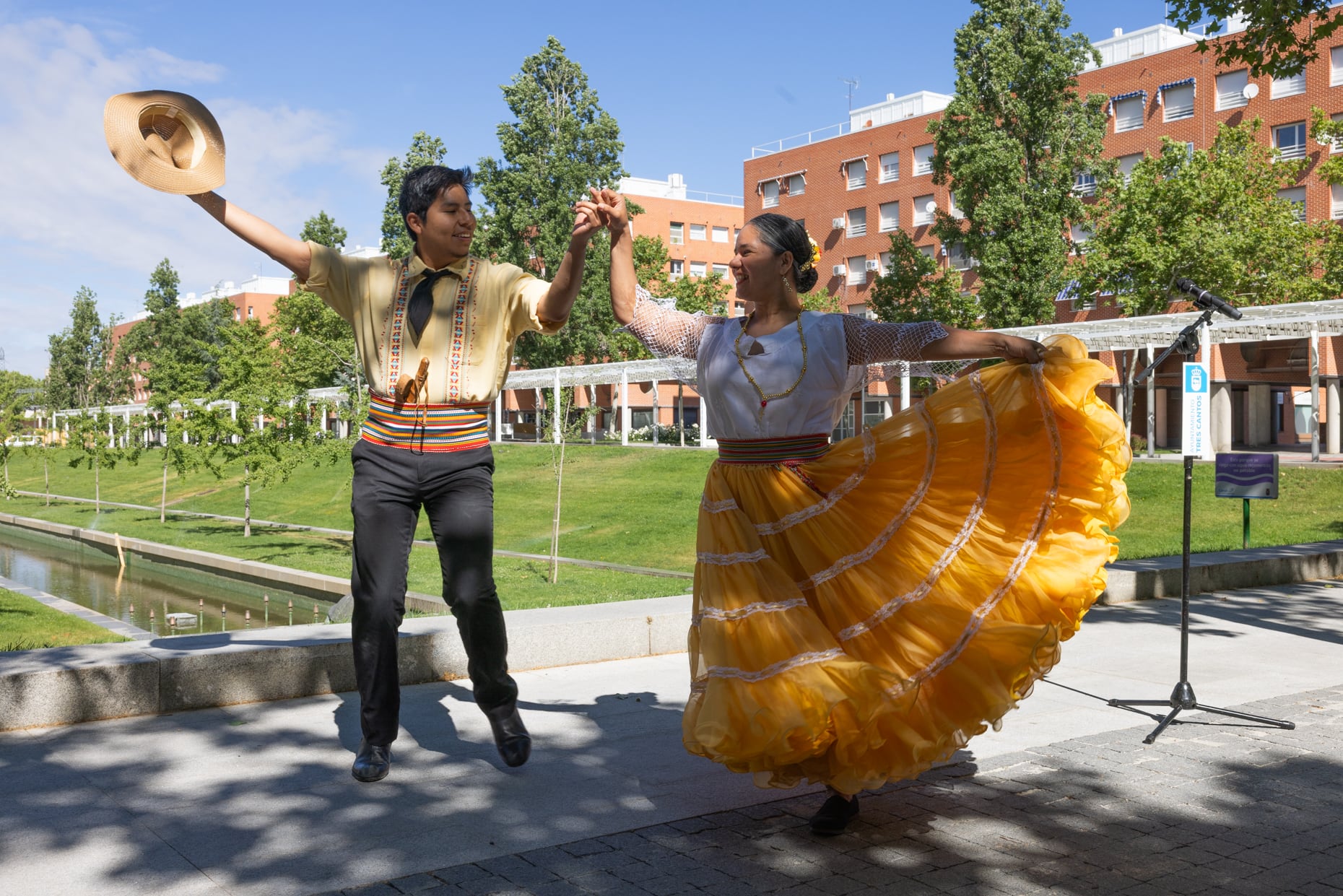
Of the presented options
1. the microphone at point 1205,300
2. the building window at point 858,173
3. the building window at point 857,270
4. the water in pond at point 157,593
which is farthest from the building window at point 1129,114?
the microphone at point 1205,300

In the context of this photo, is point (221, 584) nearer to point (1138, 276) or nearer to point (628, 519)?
point (628, 519)

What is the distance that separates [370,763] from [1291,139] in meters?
51.3

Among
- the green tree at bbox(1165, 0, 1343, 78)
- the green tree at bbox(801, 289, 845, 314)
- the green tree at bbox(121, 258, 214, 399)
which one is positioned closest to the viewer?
the green tree at bbox(1165, 0, 1343, 78)

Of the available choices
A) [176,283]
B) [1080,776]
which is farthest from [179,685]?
[176,283]

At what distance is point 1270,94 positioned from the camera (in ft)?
153

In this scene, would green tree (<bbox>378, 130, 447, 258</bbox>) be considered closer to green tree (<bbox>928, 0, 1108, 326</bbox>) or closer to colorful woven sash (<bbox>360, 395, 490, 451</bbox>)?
green tree (<bbox>928, 0, 1108, 326</bbox>)

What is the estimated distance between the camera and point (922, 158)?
195ft

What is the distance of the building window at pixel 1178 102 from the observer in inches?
1918

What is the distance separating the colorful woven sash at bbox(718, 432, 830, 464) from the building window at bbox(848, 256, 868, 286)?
60045 mm

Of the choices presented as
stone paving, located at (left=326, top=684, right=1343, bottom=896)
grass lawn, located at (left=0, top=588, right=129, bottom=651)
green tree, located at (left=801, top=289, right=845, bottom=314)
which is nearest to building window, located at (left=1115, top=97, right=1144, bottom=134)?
green tree, located at (left=801, top=289, right=845, bottom=314)

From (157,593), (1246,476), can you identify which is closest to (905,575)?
(1246,476)

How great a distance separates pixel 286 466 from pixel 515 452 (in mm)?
18394

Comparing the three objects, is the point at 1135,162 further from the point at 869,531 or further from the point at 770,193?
the point at 869,531

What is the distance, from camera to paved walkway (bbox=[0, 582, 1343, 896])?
11.4ft
